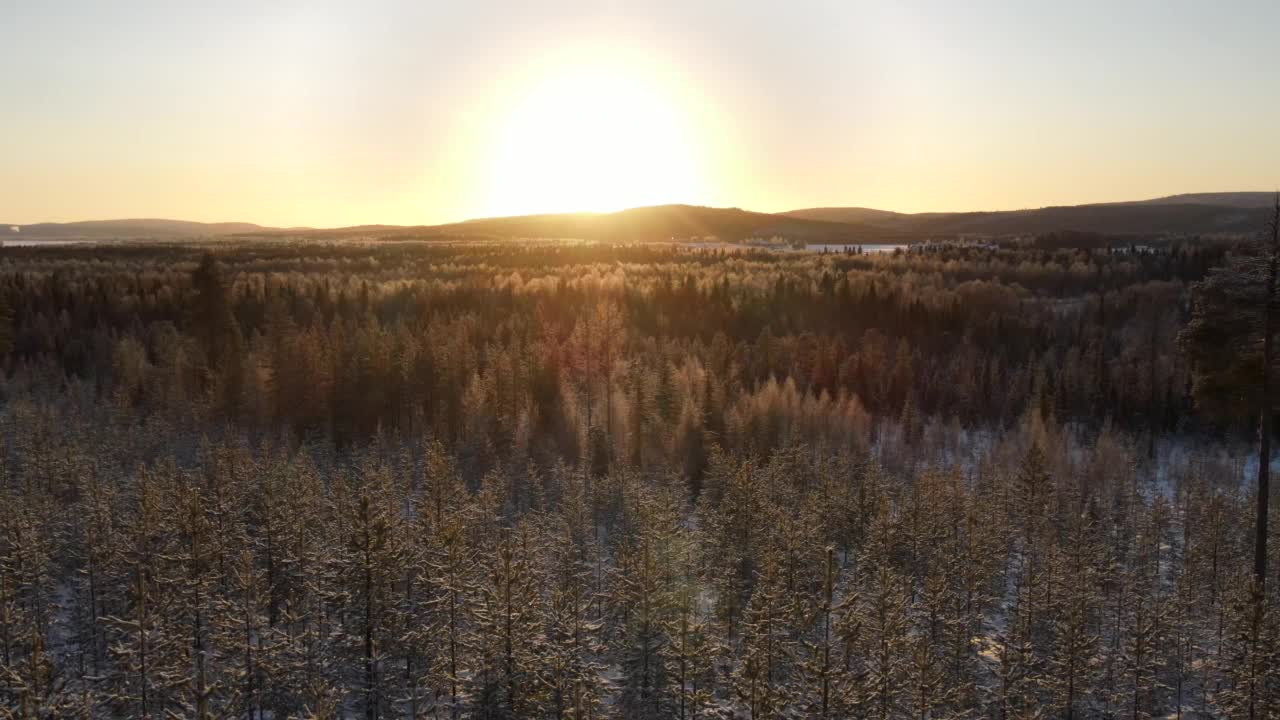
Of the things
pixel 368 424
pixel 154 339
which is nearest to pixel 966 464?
pixel 368 424

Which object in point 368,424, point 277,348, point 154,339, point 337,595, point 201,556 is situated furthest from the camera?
point 154,339

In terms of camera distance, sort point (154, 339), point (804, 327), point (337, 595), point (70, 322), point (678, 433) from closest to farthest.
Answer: point (337, 595), point (678, 433), point (154, 339), point (70, 322), point (804, 327)

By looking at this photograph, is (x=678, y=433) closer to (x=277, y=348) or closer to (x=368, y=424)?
(x=368, y=424)

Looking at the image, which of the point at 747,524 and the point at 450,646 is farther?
the point at 747,524

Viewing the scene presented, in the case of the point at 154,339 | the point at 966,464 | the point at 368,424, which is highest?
the point at 154,339

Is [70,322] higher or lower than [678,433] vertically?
higher

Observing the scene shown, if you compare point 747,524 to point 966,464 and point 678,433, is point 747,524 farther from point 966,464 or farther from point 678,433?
point 966,464
